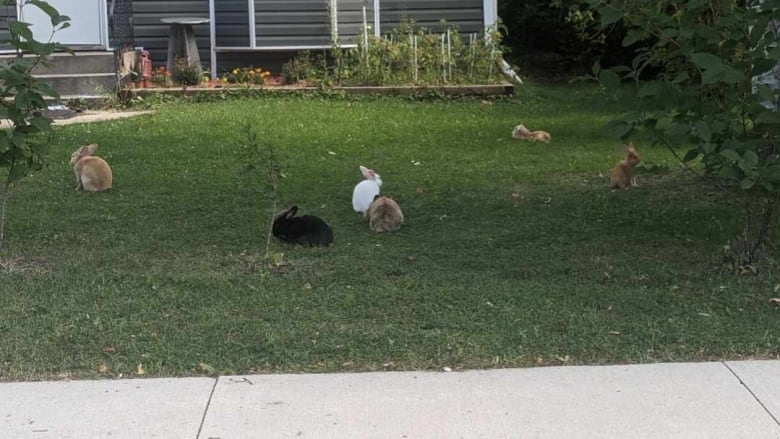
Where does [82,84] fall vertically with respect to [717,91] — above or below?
above

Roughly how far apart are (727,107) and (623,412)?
2.22m

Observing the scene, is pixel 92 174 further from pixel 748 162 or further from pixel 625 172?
pixel 748 162

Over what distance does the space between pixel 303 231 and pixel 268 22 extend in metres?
9.49

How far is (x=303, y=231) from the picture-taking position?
19.9 ft

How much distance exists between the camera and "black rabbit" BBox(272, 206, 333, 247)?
19.9ft

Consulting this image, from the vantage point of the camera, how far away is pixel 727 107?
5.02 meters

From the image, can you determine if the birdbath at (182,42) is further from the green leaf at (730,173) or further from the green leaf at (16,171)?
the green leaf at (730,173)

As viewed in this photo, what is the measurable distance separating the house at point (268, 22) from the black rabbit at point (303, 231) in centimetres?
881

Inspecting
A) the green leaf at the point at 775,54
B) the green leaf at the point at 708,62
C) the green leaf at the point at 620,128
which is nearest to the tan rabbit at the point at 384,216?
the green leaf at the point at 620,128

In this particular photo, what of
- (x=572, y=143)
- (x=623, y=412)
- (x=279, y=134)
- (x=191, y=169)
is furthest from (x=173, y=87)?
(x=623, y=412)

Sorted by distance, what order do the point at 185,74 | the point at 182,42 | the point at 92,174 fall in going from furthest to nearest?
the point at 182,42
the point at 185,74
the point at 92,174

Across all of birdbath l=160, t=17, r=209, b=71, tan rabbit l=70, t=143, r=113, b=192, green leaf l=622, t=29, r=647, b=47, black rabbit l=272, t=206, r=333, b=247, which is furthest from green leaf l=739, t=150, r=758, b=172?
birdbath l=160, t=17, r=209, b=71

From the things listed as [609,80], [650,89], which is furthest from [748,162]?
[609,80]

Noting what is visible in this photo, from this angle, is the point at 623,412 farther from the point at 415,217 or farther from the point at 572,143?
the point at 572,143
